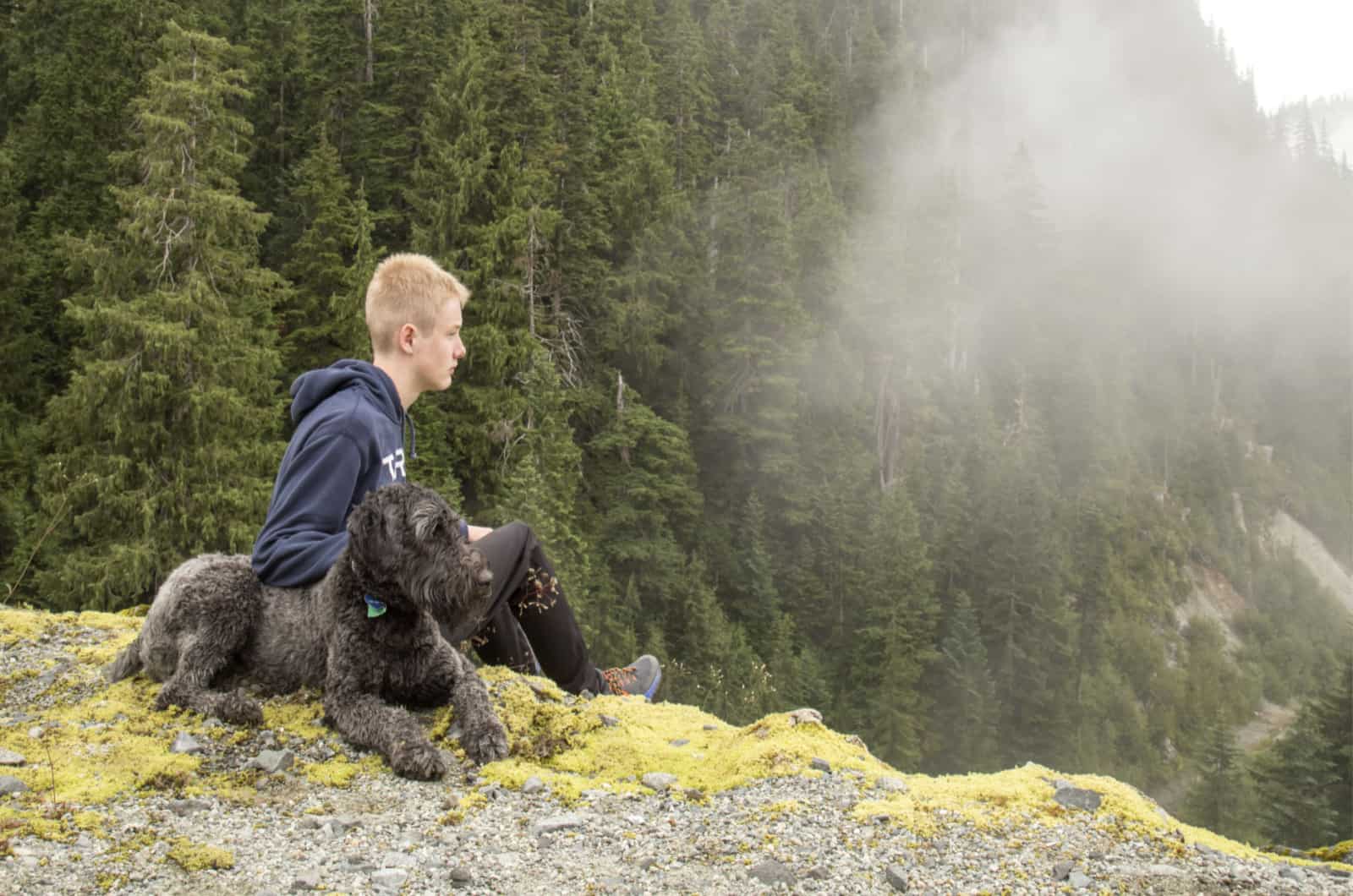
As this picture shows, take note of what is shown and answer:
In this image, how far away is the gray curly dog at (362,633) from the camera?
13.6 ft

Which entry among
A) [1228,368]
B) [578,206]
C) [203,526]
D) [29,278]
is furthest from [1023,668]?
[1228,368]

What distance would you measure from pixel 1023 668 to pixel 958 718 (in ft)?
23.7

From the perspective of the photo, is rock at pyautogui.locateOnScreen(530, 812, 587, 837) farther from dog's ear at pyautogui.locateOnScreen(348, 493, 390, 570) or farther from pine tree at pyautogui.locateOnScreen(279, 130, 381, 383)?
pine tree at pyautogui.locateOnScreen(279, 130, 381, 383)

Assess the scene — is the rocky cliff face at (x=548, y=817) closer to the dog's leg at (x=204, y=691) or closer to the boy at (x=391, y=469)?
the dog's leg at (x=204, y=691)

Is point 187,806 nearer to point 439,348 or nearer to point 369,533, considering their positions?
point 369,533

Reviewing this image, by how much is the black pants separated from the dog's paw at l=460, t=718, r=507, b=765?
0.86m

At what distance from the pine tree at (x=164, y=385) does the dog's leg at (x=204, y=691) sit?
1535 centimetres

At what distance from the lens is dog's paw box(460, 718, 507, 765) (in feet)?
14.8

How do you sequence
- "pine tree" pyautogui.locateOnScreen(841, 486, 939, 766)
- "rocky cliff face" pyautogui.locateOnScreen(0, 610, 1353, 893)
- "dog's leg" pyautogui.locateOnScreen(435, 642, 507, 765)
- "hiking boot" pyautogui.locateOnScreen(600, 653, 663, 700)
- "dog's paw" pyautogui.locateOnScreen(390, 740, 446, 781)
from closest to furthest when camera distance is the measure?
1. "rocky cliff face" pyautogui.locateOnScreen(0, 610, 1353, 893)
2. "dog's paw" pyautogui.locateOnScreen(390, 740, 446, 781)
3. "dog's leg" pyautogui.locateOnScreen(435, 642, 507, 765)
4. "hiking boot" pyautogui.locateOnScreen(600, 653, 663, 700)
5. "pine tree" pyautogui.locateOnScreen(841, 486, 939, 766)

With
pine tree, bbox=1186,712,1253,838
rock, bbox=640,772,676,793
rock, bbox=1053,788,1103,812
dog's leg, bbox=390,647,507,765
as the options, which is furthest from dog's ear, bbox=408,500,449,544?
pine tree, bbox=1186,712,1253,838

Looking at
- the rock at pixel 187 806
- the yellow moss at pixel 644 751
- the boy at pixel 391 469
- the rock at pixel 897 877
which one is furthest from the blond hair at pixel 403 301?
the rock at pixel 897 877

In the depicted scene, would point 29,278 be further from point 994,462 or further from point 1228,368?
point 1228,368

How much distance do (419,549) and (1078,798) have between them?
3.34 meters

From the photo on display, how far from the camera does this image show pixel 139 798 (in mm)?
3984
